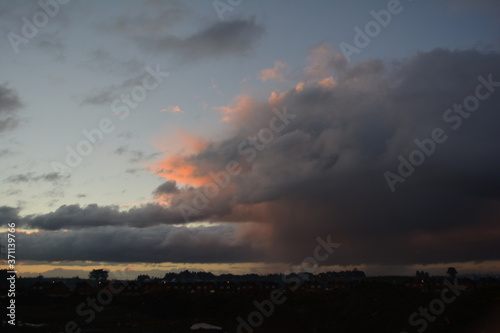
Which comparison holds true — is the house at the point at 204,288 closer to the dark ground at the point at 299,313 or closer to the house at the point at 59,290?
the house at the point at 59,290

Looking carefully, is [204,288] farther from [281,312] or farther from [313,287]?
[281,312]

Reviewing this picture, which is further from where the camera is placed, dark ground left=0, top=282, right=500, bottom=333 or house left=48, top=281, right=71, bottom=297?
house left=48, top=281, right=71, bottom=297

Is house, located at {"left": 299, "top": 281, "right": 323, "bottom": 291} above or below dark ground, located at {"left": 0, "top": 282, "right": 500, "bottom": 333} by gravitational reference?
below

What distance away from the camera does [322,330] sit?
217ft

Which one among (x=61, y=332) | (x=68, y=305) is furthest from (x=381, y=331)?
(x=68, y=305)

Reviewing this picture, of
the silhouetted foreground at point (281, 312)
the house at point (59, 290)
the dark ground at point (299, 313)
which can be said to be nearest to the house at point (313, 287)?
the silhouetted foreground at point (281, 312)

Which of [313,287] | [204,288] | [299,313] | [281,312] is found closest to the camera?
[299,313]

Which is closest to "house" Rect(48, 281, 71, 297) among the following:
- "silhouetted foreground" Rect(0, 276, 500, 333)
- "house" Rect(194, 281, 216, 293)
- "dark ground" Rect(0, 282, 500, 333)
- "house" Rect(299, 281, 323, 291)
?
"silhouetted foreground" Rect(0, 276, 500, 333)

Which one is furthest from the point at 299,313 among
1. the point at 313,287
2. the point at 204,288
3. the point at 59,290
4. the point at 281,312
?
the point at 59,290

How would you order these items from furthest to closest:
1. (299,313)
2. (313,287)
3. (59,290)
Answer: (313,287) < (59,290) < (299,313)

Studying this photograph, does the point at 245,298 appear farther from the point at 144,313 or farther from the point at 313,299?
the point at 144,313

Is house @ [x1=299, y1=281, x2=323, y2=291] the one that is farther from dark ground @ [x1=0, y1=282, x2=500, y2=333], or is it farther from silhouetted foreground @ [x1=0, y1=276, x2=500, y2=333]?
dark ground @ [x1=0, y1=282, x2=500, y2=333]

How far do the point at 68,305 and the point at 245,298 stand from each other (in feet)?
181

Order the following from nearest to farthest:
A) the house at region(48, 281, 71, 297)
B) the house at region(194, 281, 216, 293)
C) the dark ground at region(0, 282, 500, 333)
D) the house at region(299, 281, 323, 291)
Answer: the dark ground at region(0, 282, 500, 333), the house at region(48, 281, 71, 297), the house at region(299, 281, 323, 291), the house at region(194, 281, 216, 293)
